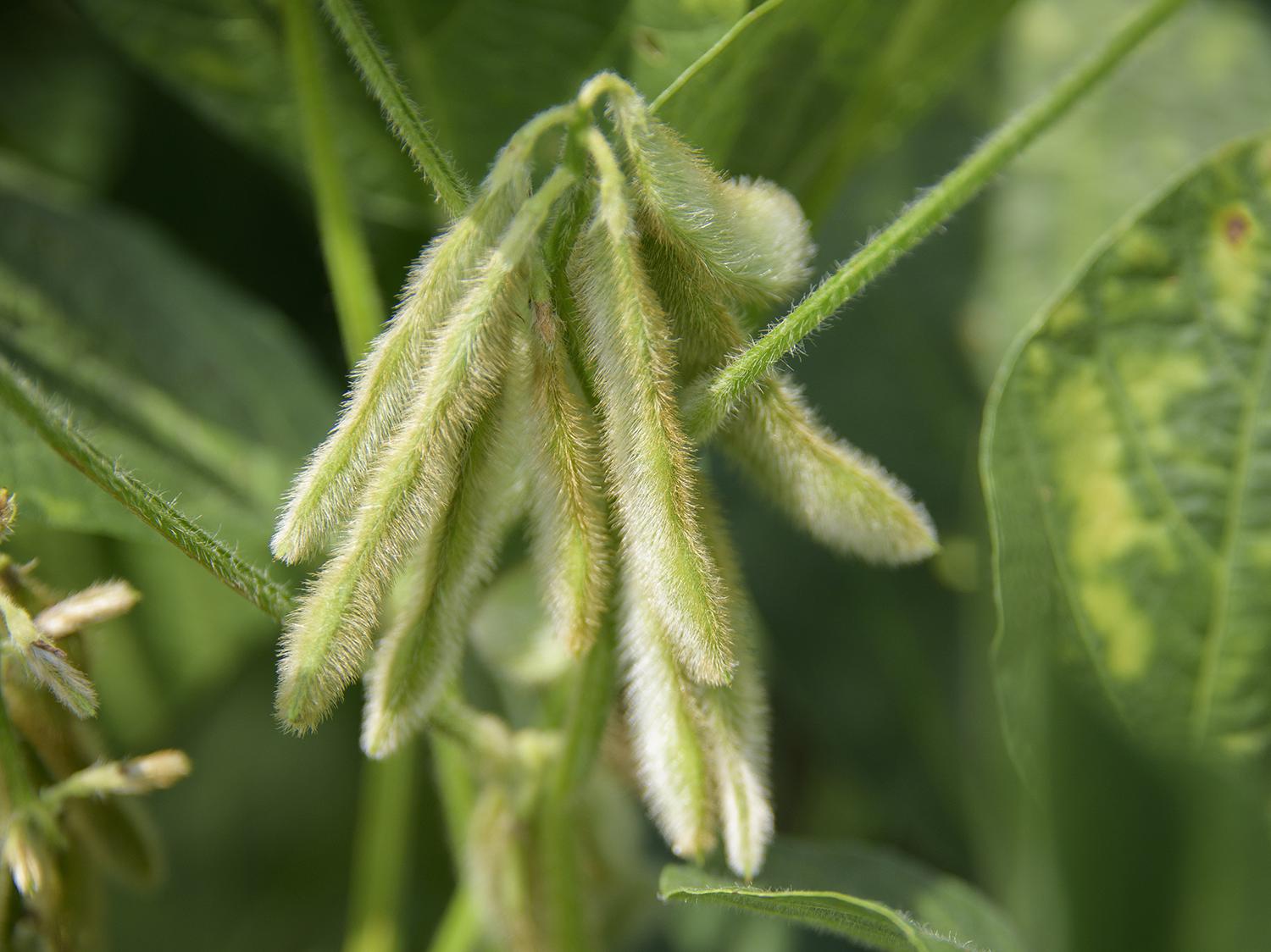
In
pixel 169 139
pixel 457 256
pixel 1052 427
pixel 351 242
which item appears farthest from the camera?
pixel 169 139

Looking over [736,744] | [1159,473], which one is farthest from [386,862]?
[1159,473]

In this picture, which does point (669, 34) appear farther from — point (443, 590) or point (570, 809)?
point (570, 809)

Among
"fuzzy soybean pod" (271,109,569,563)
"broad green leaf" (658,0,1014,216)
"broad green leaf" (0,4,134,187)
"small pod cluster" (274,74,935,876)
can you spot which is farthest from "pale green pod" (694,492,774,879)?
"broad green leaf" (0,4,134,187)

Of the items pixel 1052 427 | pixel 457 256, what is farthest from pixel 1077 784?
pixel 457 256

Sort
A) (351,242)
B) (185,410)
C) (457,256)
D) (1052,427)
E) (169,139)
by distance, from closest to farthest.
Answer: (457,256) → (1052,427) → (351,242) → (185,410) → (169,139)

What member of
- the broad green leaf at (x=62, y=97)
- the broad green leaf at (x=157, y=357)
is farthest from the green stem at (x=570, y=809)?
the broad green leaf at (x=62, y=97)

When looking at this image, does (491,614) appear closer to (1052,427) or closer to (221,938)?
(1052,427)

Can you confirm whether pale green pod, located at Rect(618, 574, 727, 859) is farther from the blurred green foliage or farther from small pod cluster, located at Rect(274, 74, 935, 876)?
the blurred green foliage
